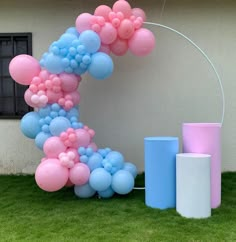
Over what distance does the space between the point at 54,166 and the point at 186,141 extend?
1.64 meters

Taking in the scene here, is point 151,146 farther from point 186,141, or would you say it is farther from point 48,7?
point 48,7

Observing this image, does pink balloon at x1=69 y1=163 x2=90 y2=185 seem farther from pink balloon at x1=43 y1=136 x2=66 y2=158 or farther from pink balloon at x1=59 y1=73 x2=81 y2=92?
pink balloon at x1=59 y1=73 x2=81 y2=92

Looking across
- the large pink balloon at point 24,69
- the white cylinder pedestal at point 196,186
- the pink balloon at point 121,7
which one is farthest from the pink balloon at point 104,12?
the white cylinder pedestal at point 196,186

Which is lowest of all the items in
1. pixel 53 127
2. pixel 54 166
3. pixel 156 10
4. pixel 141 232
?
pixel 141 232

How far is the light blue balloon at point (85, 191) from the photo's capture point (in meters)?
4.78

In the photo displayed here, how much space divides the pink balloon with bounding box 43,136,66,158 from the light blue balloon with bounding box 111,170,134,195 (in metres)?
0.74

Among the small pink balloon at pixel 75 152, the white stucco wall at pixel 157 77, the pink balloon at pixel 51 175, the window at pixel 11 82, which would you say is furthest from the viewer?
the window at pixel 11 82

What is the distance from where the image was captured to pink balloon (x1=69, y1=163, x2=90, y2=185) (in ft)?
15.0

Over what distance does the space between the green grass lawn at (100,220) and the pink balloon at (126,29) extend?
2114 mm

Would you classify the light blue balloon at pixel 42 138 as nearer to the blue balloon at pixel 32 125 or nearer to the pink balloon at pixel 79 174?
the blue balloon at pixel 32 125

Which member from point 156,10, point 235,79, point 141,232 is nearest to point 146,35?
point 156,10

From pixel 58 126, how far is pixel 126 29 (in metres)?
1.47

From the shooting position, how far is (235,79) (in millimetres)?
5996

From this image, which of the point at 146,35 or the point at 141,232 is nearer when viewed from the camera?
the point at 141,232
